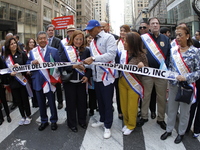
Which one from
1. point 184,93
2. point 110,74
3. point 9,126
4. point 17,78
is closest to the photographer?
point 184,93

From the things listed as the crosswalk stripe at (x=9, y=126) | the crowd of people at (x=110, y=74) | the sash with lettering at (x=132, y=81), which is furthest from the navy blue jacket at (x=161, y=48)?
the crosswalk stripe at (x=9, y=126)

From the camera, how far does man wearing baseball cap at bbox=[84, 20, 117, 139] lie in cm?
306

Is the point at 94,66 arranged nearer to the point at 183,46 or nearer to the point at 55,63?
the point at 55,63

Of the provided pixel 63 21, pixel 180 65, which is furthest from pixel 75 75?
pixel 63 21

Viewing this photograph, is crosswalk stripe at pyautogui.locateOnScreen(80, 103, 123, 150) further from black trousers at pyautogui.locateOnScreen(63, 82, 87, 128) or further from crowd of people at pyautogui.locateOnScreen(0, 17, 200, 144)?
black trousers at pyautogui.locateOnScreen(63, 82, 87, 128)

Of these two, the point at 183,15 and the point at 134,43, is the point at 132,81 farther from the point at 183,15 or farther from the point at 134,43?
the point at 183,15

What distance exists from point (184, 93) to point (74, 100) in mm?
2025

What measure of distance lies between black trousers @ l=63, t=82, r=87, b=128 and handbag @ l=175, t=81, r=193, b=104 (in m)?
1.79

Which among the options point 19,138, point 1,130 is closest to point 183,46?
point 19,138

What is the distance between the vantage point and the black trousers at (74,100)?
3.45 m

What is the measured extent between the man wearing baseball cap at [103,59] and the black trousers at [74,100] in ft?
1.26

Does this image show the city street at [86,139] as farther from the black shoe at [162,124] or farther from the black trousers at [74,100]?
the black trousers at [74,100]

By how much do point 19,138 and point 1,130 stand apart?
671 millimetres

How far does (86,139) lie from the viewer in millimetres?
3188
